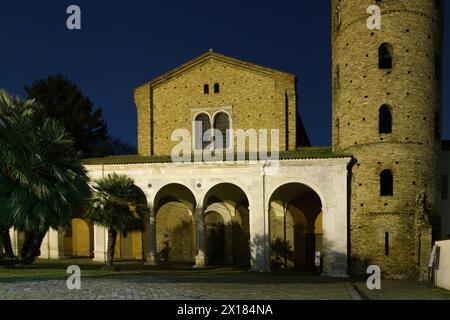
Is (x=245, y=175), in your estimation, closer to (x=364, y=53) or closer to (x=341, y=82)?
(x=341, y=82)

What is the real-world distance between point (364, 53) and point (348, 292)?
463 inches

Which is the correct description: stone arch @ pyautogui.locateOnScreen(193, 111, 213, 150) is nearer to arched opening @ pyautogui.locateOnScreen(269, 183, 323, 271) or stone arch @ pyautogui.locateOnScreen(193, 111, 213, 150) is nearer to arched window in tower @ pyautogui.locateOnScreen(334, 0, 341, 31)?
arched opening @ pyautogui.locateOnScreen(269, 183, 323, 271)

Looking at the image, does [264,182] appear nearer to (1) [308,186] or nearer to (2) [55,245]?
(1) [308,186]

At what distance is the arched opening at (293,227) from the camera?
22438 mm

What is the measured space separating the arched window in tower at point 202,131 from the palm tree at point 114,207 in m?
6.22

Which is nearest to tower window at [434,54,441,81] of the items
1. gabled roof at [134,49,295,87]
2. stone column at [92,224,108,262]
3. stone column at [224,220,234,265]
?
gabled roof at [134,49,295,87]

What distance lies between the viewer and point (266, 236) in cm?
1909

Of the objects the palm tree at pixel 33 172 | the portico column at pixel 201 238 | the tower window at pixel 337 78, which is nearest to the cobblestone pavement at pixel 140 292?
the palm tree at pixel 33 172

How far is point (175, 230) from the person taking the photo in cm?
2444

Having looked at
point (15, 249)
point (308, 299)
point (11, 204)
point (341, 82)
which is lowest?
point (15, 249)

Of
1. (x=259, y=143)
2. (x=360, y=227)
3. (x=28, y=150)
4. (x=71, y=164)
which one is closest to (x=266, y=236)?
(x=360, y=227)

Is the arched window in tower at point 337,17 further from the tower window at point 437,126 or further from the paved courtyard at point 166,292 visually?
the paved courtyard at point 166,292

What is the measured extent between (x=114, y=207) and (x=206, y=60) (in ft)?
36.8

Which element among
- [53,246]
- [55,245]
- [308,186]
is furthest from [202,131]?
[53,246]
